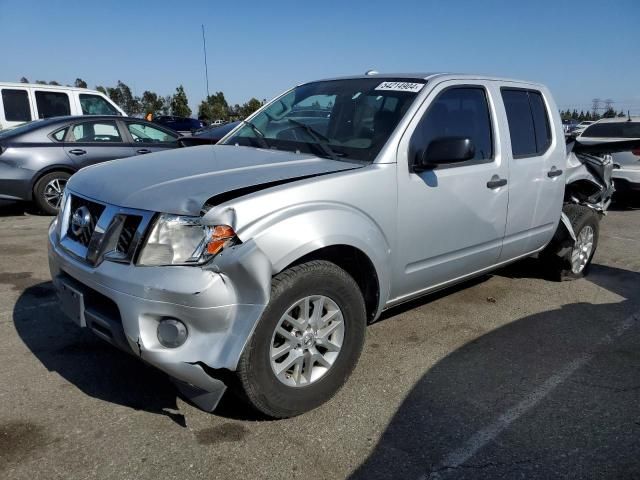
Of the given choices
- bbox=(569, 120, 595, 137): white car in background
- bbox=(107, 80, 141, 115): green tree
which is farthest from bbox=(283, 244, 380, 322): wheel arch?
bbox=(107, 80, 141, 115): green tree

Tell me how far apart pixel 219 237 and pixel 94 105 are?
9488mm

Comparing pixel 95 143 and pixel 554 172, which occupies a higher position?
pixel 95 143

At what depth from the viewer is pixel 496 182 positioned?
152 inches

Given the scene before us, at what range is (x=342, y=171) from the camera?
3.00 meters

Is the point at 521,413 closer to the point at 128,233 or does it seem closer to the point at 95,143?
the point at 128,233

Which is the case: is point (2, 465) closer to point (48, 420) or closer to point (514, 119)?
point (48, 420)

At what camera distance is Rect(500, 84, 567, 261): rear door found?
414cm

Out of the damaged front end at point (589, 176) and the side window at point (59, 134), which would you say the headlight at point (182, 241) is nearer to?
the damaged front end at point (589, 176)

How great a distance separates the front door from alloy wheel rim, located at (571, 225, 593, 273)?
1535 mm

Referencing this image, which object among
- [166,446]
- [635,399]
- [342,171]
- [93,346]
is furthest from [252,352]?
[635,399]

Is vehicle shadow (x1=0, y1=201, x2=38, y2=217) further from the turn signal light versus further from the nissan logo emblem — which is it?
the turn signal light

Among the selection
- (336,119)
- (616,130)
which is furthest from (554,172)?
(616,130)

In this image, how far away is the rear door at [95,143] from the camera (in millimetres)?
8023

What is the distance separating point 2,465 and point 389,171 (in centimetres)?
240
